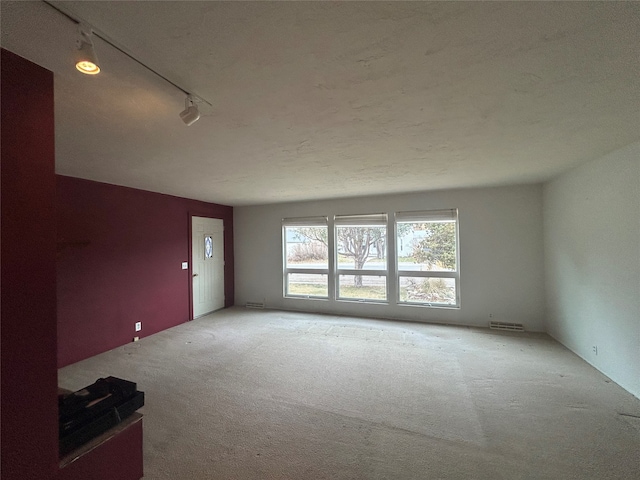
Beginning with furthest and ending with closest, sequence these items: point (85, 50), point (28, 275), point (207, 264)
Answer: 1. point (207, 264)
2. point (28, 275)
3. point (85, 50)

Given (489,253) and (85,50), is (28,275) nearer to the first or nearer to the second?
(85,50)

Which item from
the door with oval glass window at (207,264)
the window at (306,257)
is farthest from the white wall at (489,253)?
the door with oval glass window at (207,264)

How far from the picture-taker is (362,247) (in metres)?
5.07

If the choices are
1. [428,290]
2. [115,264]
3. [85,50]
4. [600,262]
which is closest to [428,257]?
[428,290]

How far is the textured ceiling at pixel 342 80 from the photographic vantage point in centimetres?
95

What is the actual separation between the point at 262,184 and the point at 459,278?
361 centimetres

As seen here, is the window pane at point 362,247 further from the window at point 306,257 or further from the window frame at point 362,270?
the window at point 306,257

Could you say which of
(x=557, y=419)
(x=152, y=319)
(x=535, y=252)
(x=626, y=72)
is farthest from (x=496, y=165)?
(x=152, y=319)

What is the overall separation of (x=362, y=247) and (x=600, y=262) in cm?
317

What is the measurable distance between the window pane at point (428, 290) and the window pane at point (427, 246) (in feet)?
0.67

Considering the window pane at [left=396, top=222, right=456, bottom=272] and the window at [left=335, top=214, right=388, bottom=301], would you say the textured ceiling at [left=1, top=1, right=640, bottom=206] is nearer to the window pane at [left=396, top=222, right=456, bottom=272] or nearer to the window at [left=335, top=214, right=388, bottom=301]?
the window pane at [left=396, top=222, right=456, bottom=272]

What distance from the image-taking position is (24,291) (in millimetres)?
1068

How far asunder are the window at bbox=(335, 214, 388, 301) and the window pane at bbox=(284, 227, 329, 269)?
313mm

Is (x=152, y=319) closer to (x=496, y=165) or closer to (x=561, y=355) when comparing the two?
(x=496, y=165)
